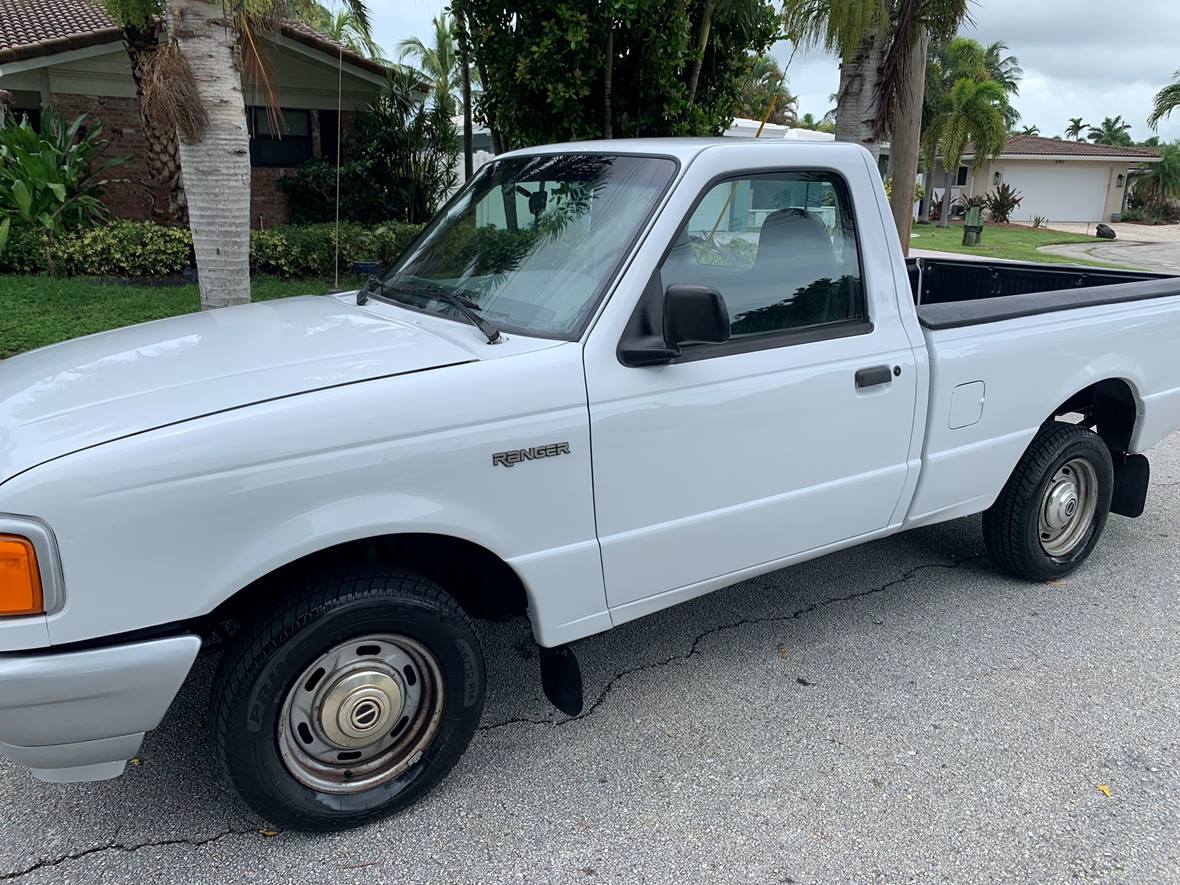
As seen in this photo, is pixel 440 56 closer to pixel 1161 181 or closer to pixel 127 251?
pixel 127 251

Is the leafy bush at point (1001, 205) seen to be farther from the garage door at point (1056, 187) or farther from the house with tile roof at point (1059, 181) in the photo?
the garage door at point (1056, 187)

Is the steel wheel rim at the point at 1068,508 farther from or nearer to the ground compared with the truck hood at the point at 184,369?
nearer to the ground

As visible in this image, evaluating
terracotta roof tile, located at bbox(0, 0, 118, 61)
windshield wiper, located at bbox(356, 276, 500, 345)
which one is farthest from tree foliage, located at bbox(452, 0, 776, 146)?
terracotta roof tile, located at bbox(0, 0, 118, 61)

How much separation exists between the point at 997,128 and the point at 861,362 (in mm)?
34327

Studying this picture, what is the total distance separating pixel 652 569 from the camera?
316 centimetres

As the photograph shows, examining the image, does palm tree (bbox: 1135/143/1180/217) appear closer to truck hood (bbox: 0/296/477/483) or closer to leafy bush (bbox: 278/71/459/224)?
leafy bush (bbox: 278/71/459/224)

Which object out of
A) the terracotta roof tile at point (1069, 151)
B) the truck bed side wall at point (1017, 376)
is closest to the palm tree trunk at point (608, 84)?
the truck bed side wall at point (1017, 376)

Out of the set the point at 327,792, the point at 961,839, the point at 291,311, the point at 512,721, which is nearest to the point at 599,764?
the point at 512,721

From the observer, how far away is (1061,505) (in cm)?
457

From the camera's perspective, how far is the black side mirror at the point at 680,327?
110 inches

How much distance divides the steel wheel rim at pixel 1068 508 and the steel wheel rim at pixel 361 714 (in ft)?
10.2

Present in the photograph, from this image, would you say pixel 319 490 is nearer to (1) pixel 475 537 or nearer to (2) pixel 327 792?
(1) pixel 475 537

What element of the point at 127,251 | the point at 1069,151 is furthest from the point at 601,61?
the point at 1069,151

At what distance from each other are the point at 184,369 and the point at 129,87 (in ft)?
58.1
